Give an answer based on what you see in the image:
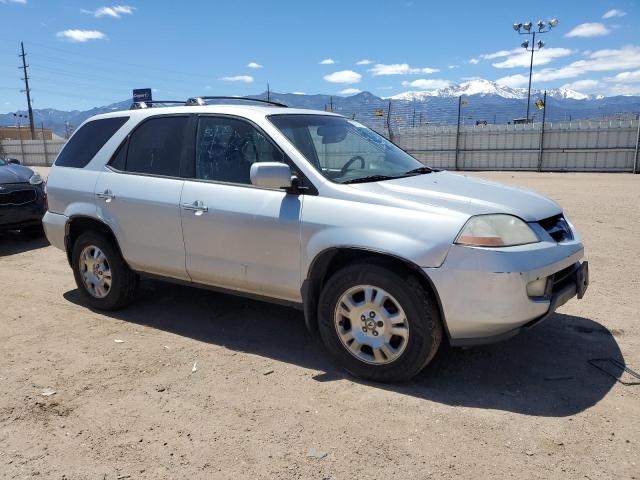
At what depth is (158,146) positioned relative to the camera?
4.39 metres

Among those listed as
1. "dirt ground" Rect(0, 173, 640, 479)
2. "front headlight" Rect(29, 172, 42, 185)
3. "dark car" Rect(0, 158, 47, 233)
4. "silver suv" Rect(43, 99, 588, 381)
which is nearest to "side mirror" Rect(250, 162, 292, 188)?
"silver suv" Rect(43, 99, 588, 381)

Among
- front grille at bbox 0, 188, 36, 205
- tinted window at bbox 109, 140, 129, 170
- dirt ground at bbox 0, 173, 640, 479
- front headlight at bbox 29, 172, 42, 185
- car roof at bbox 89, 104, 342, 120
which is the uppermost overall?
car roof at bbox 89, 104, 342, 120

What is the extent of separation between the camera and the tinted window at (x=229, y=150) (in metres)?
3.84

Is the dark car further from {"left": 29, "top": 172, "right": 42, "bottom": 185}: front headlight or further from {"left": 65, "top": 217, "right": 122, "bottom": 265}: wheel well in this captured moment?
{"left": 65, "top": 217, "right": 122, "bottom": 265}: wheel well

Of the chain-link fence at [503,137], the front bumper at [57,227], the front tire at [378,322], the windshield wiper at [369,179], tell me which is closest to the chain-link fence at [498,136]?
the chain-link fence at [503,137]

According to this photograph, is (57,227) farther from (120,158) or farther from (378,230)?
(378,230)

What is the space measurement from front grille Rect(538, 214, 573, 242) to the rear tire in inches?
135

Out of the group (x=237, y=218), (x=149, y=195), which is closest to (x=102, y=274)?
(x=149, y=195)

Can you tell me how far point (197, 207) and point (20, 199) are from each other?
5.50m

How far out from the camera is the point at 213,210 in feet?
12.7

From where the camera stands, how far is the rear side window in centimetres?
475

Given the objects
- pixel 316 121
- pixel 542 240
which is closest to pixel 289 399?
pixel 542 240

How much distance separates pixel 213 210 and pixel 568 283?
2478 mm

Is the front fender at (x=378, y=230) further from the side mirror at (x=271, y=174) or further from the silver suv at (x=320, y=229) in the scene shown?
the side mirror at (x=271, y=174)
